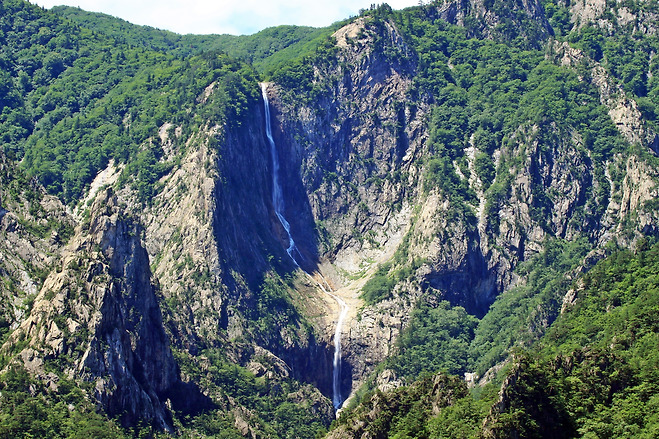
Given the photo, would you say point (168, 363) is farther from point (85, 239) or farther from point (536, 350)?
point (536, 350)

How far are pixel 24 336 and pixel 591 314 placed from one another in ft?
236

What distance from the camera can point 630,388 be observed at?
128m

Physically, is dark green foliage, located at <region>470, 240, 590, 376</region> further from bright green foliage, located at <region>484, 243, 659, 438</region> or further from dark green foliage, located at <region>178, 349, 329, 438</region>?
dark green foliage, located at <region>178, 349, 329, 438</region>

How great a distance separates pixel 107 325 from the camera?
5699 inches

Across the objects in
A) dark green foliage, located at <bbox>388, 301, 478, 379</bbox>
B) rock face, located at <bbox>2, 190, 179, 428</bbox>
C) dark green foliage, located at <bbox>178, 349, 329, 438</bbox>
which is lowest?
dark green foliage, located at <bbox>178, 349, 329, 438</bbox>

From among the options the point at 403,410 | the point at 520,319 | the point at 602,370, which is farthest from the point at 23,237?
the point at 520,319

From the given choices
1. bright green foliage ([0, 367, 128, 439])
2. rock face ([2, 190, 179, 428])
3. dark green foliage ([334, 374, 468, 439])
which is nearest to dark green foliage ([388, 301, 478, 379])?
rock face ([2, 190, 179, 428])


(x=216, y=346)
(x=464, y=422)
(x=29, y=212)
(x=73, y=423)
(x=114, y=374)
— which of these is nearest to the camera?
(x=464, y=422)

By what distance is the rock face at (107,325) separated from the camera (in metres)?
140

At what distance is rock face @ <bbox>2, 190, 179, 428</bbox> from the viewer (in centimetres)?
13950

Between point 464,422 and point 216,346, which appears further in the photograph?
point 216,346

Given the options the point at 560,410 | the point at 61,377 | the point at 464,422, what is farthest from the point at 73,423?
the point at 560,410

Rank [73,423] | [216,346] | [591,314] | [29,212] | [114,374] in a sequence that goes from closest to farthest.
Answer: [73,423] < [114,374] < [29,212] < [591,314] < [216,346]

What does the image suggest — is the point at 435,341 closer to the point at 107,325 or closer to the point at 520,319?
the point at 520,319
